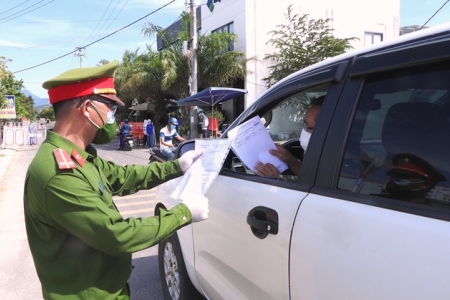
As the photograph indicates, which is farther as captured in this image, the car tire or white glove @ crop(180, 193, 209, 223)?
the car tire

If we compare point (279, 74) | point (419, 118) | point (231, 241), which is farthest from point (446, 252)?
point (279, 74)

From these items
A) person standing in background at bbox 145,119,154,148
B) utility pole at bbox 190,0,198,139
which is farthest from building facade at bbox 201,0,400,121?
person standing in background at bbox 145,119,154,148

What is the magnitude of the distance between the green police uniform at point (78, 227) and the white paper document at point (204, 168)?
33 centimetres

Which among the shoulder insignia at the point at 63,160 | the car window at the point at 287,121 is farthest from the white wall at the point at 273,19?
the shoulder insignia at the point at 63,160

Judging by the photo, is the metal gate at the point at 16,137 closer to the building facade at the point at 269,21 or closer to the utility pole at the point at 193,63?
the utility pole at the point at 193,63

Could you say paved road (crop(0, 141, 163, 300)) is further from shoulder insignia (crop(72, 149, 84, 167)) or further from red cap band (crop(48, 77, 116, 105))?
red cap band (crop(48, 77, 116, 105))

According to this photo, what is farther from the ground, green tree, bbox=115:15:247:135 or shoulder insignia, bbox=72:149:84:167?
green tree, bbox=115:15:247:135

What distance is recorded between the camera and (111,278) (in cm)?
175

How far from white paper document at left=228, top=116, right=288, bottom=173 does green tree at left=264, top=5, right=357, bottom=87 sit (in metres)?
14.5

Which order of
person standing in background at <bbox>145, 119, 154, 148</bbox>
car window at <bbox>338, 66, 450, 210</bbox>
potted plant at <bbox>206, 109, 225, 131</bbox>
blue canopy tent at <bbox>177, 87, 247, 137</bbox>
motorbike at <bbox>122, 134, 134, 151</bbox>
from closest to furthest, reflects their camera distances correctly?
car window at <bbox>338, 66, 450, 210</bbox>
blue canopy tent at <bbox>177, 87, 247, 137</bbox>
potted plant at <bbox>206, 109, 225, 131</bbox>
motorbike at <bbox>122, 134, 134, 151</bbox>
person standing in background at <bbox>145, 119, 154, 148</bbox>

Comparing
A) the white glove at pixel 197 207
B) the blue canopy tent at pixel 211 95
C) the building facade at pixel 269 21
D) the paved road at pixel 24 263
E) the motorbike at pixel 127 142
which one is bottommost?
the paved road at pixel 24 263

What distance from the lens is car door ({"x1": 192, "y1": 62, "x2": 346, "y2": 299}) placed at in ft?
5.79

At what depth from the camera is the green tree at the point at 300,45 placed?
55.4 feet

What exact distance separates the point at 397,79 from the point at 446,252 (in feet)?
2.29
